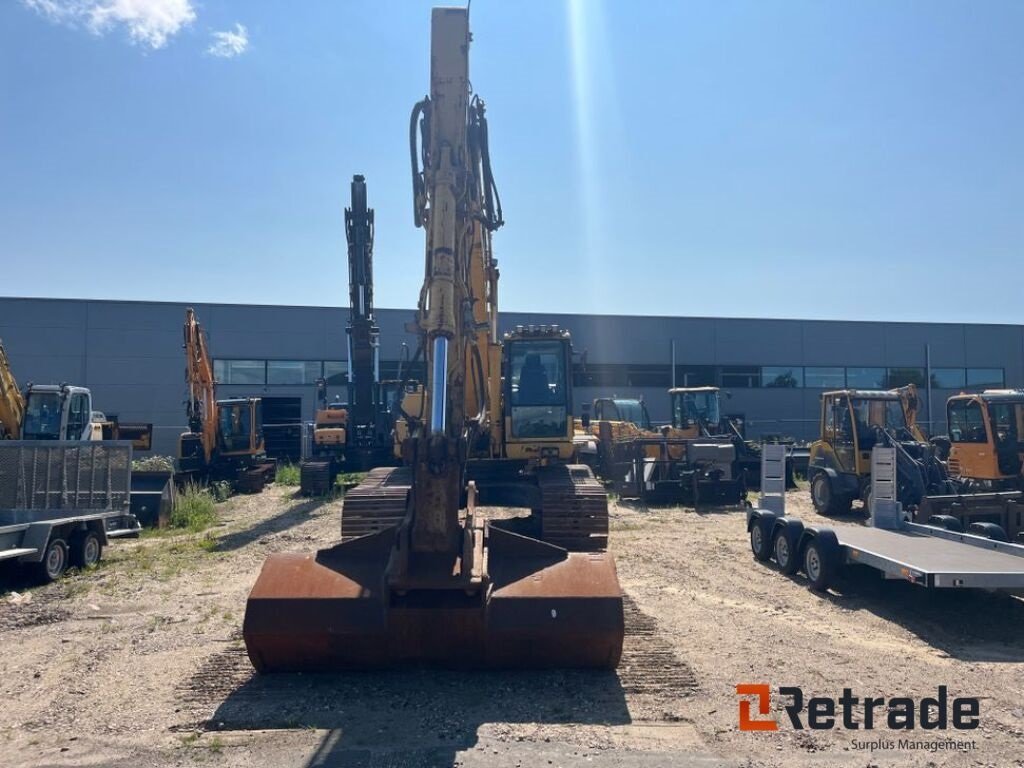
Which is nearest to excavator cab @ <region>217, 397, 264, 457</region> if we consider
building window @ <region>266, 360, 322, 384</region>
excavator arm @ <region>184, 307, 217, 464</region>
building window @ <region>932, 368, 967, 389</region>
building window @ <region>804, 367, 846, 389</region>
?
excavator arm @ <region>184, 307, 217, 464</region>

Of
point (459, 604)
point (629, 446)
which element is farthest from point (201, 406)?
point (459, 604)

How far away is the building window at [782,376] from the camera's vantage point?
38.7m

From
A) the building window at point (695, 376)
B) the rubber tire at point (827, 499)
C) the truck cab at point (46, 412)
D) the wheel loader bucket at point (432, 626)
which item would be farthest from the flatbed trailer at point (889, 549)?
the building window at point (695, 376)

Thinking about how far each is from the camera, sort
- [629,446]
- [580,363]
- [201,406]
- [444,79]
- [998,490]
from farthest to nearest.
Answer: [201,406]
[629,446]
[998,490]
[580,363]
[444,79]

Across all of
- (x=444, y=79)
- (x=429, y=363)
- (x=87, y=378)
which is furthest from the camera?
(x=87, y=378)

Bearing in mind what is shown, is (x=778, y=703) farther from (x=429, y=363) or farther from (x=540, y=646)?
(x=429, y=363)

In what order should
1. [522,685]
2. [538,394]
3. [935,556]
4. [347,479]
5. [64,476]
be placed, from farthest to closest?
[347,479], [64,476], [538,394], [935,556], [522,685]

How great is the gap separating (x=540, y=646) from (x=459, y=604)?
0.69 meters

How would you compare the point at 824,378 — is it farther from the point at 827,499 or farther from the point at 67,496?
the point at 67,496

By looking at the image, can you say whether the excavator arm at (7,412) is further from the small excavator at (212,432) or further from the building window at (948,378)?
the building window at (948,378)

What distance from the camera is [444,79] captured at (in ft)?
25.5

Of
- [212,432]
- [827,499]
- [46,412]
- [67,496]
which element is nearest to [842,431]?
[827,499]

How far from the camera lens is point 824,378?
39219 mm

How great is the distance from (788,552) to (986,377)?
36.9 metres
